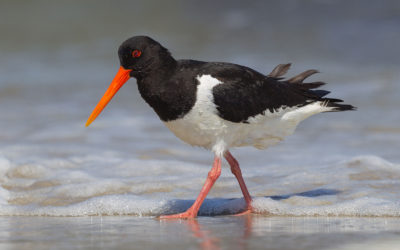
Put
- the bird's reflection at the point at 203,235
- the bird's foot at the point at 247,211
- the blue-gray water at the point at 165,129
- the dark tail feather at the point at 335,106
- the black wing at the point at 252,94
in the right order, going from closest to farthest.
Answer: the bird's reflection at the point at 203,235
the black wing at the point at 252,94
the bird's foot at the point at 247,211
the blue-gray water at the point at 165,129
the dark tail feather at the point at 335,106

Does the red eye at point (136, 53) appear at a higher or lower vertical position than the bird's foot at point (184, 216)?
higher

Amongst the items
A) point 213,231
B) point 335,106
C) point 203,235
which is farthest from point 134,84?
point 203,235

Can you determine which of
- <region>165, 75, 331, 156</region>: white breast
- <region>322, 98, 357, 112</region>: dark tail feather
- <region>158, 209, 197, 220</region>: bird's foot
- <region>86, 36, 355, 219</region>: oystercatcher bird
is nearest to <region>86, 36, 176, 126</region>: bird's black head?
<region>86, 36, 355, 219</region>: oystercatcher bird

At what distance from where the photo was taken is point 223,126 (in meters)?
5.21

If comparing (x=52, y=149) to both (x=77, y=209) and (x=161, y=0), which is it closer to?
(x=77, y=209)

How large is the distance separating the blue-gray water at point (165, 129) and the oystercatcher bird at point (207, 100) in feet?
1.79

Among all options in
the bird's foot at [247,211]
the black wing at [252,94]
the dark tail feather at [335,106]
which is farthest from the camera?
the dark tail feather at [335,106]

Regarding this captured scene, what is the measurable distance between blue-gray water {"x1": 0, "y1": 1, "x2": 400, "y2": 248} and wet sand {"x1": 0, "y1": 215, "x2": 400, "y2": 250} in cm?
33

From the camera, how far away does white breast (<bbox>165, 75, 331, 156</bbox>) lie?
200 inches

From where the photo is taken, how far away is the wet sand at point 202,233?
12.7 feet

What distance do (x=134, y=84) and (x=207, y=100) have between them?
8.57m

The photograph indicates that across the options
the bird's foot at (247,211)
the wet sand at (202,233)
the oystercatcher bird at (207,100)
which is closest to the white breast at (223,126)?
the oystercatcher bird at (207,100)

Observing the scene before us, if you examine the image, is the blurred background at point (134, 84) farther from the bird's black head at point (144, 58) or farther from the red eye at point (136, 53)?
the red eye at point (136, 53)

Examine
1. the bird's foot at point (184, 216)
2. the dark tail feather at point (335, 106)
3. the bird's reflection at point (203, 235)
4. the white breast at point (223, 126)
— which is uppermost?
the dark tail feather at point (335, 106)
